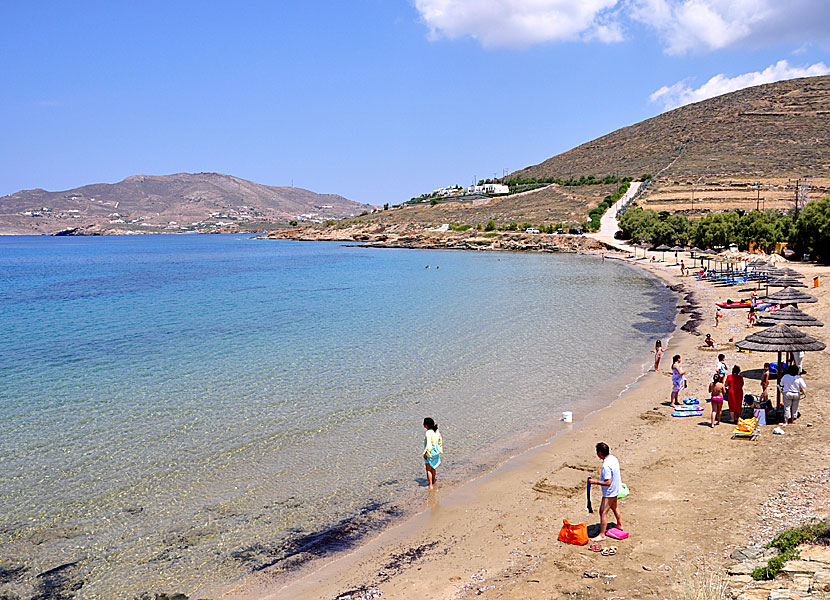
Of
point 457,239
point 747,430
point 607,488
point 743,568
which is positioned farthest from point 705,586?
point 457,239

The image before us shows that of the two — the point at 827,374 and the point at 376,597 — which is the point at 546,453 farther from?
the point at 827,374

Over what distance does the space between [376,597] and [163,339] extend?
844 inches

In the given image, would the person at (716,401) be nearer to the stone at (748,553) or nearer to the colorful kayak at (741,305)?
the stone at (748,553)

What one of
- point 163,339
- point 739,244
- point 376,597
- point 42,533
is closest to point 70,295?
point 163,339

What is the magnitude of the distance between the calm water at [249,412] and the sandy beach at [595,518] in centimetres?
85

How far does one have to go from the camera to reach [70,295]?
4447cm

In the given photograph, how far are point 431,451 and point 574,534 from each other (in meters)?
3.27

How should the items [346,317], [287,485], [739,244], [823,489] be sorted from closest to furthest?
[823,489], [287,485], [346,317], [739,244]

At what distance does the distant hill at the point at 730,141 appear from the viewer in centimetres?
9544

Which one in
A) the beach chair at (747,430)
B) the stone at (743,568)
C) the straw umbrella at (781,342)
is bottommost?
the beach chair at (747,430)

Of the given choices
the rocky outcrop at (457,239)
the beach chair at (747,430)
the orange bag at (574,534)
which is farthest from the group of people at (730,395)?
the rocky outcrop at (457,239)

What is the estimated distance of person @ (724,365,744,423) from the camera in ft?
44.6

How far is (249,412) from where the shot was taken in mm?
15789

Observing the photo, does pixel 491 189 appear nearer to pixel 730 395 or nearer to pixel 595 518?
pixel 730 395
